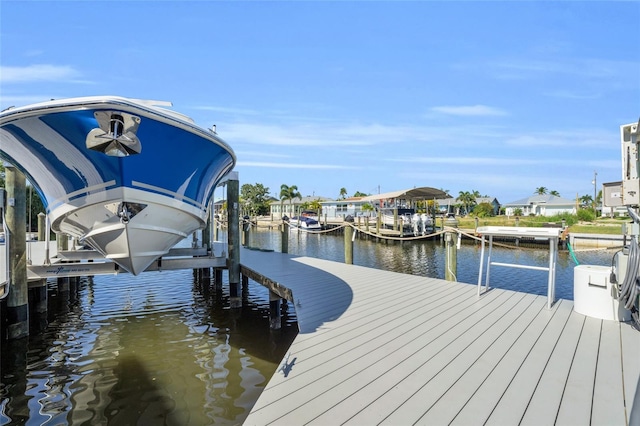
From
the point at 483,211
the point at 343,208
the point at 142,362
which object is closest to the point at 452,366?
the point at 142,362

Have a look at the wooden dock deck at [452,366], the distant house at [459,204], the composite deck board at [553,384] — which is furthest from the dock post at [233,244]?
the distant house at [459,204]

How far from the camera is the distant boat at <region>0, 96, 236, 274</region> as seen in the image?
4.54 meters

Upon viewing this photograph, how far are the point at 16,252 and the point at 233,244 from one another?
3.70 m

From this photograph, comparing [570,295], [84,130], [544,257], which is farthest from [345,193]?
[84,130]

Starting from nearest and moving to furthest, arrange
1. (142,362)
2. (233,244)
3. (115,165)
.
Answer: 1. (115,165)
2. (142,362)
3. (233,244)

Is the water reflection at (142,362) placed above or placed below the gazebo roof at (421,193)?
below

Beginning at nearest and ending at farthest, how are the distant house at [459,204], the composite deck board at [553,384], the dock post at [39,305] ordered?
1. the composite deck board at [553,384]
2. the dock post at [39,305]
3. the distant house at [459,204]

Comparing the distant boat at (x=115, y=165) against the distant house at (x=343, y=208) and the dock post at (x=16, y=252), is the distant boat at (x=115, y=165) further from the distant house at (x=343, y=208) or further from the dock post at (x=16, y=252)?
the distant house at (x=343, y=208)

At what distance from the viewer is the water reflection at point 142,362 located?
13.5 feet

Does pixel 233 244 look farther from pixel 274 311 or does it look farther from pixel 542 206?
pixel 542 206

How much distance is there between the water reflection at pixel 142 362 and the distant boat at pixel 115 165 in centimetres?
148

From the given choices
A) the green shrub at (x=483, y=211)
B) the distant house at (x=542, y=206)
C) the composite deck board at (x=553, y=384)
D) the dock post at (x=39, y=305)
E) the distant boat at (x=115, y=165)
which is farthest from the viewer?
the distant house at (x=542, y=206)

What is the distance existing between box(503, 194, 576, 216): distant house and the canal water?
57867mm

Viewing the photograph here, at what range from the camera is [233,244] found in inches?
320
